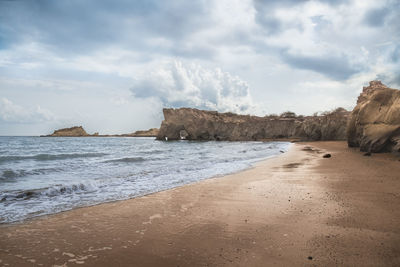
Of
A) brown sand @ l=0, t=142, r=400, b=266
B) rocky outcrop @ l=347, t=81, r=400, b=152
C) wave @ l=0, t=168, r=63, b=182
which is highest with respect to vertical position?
rocky outcrop @ l=347, t=81, r=400, b=152

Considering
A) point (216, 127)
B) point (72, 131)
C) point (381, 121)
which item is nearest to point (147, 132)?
point (72, 131)

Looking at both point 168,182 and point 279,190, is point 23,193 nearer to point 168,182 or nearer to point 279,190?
point 168,182

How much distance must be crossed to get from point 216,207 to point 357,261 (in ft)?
9.67

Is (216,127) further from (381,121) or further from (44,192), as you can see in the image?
(44,192)

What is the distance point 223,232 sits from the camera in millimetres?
3699

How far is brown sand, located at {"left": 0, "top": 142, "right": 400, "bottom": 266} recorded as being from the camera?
286 cm

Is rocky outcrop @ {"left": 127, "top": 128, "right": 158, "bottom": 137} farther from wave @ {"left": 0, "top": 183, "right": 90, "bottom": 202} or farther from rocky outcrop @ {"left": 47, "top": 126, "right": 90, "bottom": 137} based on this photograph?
wave @ {"left": 0, "top": 183, "right": 90, "bottom": 202}

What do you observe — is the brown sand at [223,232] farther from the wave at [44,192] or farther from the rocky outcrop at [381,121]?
the rocky outcrop at [381,121]

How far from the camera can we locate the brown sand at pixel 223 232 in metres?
2.86

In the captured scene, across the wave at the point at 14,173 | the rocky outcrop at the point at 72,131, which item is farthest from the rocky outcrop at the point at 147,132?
the wave at the point at 14,173

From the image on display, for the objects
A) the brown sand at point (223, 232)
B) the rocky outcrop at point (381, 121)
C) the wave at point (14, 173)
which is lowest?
the wave at point (14, 173)

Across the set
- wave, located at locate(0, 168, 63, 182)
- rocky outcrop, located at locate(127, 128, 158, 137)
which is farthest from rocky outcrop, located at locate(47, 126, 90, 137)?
wave, located at locate(0, 168, 63, 182)

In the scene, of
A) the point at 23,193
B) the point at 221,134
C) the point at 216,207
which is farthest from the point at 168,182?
the point at 221,134

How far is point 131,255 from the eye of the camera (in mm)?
3025
